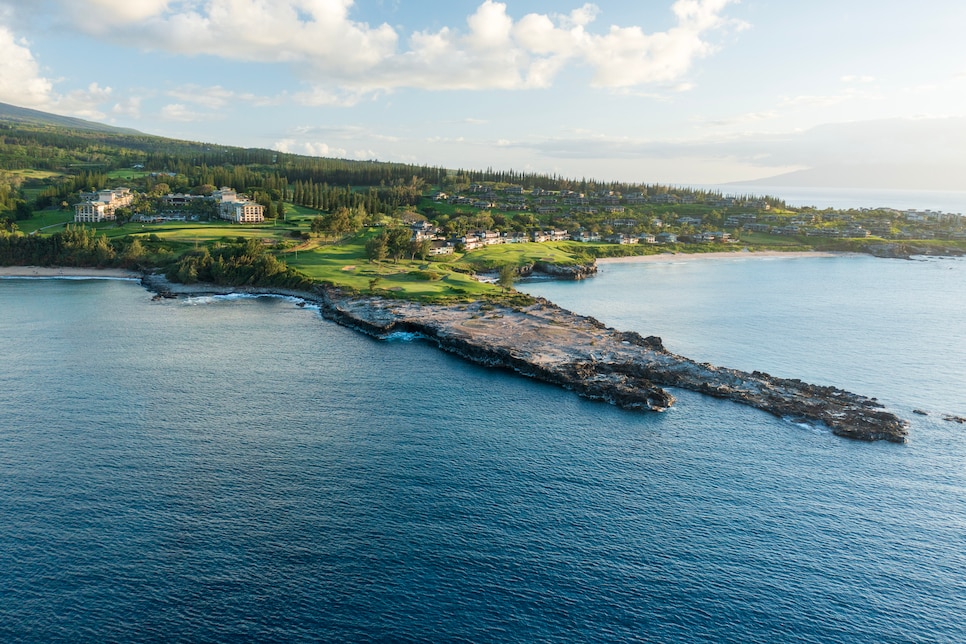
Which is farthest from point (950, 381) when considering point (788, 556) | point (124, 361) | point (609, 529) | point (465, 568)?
point (124, 361)

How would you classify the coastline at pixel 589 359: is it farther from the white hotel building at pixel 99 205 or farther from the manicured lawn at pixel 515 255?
the white hotel building at pixel 99 205

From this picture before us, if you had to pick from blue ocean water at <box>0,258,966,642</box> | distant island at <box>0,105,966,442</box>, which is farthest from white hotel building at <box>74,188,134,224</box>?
blue ocean water at <box>0,258,966,642</box>

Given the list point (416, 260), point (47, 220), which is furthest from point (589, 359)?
point (47, 220)

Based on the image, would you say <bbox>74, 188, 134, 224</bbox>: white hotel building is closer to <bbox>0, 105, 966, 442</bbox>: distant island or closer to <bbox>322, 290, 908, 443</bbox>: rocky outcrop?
<bbox>0, 105, 966, 442</bbox>: distant island

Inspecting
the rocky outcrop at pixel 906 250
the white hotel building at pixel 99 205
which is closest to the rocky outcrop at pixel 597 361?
the white hotel building at pixel 99 205

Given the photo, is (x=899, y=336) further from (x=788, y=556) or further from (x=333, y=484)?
(x=333, y=484)
